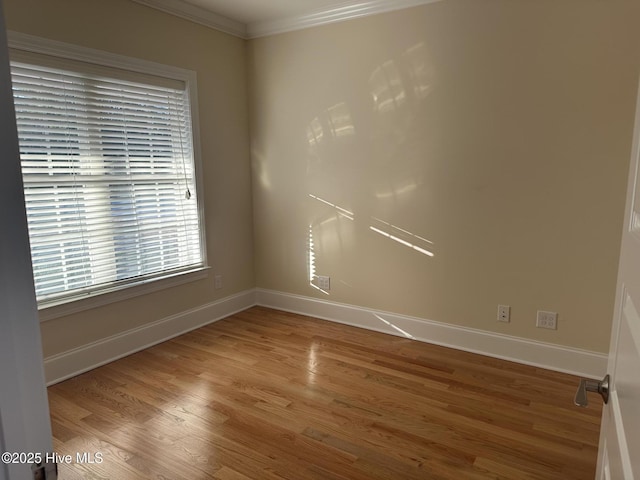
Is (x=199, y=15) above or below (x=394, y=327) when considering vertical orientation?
above

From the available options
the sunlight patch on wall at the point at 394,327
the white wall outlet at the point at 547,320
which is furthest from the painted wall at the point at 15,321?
the sunlight patch on wall at the point at 394,327

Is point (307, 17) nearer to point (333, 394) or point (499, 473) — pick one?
point (333, 394)

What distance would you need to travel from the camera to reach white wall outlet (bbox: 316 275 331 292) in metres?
3.86

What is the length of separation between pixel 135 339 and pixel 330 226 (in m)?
1.82

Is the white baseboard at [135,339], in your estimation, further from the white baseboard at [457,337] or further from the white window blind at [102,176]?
the white baseboard at [457,337]

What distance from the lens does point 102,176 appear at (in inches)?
115

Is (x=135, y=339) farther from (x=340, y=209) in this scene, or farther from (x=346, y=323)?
(x=340, y=209)

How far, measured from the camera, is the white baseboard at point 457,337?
2812mm

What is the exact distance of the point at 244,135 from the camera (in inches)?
159

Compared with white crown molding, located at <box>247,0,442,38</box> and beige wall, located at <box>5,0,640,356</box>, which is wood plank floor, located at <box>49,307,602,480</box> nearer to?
beige wall, located at <box>5,0,640,356</box>

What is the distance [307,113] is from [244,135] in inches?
28.0

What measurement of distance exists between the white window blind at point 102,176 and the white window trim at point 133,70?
4cm

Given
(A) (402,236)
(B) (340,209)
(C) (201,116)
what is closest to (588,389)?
(A) (402,236)

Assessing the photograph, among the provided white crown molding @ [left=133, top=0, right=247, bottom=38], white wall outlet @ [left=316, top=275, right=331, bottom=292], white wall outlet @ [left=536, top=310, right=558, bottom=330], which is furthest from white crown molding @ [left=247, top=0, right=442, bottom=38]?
white wall outlet @ [left=536, top=310, right=558, bottom=330]
